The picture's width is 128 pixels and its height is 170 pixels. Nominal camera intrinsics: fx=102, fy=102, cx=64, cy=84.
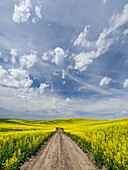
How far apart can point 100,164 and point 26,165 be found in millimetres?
6049

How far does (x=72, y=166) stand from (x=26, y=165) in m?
3.72

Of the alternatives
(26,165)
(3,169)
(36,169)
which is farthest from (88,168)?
(3,169)

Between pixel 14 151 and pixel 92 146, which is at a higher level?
pixel 92 146

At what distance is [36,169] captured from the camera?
24.9ft

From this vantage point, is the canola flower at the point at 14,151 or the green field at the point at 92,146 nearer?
the canola flower at the point at 14,151

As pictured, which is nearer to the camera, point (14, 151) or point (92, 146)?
point (14, 151)

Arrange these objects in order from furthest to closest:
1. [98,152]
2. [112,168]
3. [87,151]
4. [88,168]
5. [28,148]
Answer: [87,151]
[28,148]
[98,152]
[88,168]
[112,168]

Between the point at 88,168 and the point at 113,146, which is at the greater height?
the point at 113,146

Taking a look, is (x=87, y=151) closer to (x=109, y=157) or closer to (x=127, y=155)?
(x=109, y=157)

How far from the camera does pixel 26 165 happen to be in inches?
321

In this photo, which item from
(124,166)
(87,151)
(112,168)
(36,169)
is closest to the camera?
(124,166)

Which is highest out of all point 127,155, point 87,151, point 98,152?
point 127,155

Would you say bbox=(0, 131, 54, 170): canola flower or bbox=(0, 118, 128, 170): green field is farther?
bbox=(0, 118, 128, 170): green field

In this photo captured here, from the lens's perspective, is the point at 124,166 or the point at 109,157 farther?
the point at 109,157
